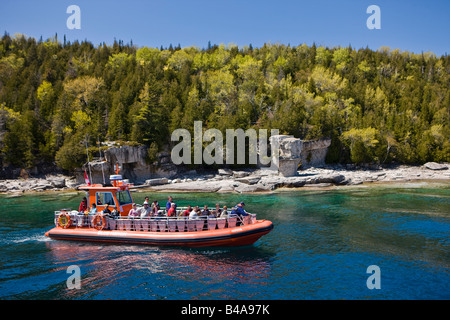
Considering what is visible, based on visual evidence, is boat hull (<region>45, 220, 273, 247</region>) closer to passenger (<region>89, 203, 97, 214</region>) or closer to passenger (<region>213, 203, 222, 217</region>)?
passenger (<region>213, 203, 222, 217</region>)

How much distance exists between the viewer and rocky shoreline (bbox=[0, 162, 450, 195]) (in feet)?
144

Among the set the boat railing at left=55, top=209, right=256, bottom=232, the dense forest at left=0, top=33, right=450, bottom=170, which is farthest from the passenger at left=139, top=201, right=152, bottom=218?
the dense forest at left=0, top=33, right=450, bottom=170

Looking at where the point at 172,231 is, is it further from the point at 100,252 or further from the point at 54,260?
the point at 54,260

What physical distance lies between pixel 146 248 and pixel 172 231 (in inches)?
69.6

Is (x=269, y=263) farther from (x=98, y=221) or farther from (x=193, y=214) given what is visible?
(x=98, y=221)

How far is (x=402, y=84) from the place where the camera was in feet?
283

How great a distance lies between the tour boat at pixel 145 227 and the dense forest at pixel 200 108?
2839 cm

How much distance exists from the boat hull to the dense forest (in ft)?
99.7

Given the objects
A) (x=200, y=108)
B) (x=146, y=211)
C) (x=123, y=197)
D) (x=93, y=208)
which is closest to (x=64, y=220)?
(x=93, y=208)

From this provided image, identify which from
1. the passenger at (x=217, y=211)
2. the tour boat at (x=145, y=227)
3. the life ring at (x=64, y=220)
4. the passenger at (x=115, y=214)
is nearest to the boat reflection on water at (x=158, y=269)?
the tour boat at (x=145, y=227)

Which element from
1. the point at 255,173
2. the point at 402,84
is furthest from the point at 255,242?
the point at 402,84

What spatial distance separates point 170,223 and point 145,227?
167 cm

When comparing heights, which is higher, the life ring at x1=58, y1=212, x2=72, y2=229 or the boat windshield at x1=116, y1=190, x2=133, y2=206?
the boat windshield at x1=116, y1=190, x2=133, y2=206

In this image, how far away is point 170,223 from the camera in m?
18.2
